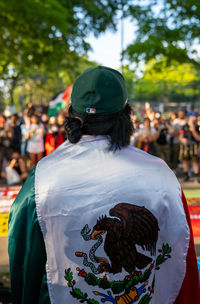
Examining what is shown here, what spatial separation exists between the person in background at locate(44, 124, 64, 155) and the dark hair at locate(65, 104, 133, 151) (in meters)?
7.24

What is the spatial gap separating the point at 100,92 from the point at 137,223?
546mm

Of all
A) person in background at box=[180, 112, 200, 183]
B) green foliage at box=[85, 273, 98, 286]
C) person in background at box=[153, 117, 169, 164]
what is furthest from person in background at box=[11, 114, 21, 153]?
green foliage at box=[85, 273, 98, 286]

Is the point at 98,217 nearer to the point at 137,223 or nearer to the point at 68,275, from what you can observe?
the point at 137,223

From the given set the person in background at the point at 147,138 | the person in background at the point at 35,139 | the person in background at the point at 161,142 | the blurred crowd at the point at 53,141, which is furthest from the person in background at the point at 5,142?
the person in background at the point at 161,142

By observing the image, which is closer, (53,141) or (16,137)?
(53,141)

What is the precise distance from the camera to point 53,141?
870cm

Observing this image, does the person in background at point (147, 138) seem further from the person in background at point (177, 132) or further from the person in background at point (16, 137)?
the person in background at point (16, 137)

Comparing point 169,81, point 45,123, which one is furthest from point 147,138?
point 169,81

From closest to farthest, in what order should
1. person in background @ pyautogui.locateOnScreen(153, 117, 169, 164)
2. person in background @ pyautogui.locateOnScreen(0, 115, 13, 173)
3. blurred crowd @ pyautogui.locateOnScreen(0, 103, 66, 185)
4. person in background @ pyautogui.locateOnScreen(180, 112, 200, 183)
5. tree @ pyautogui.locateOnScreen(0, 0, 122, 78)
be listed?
1. blurred crowd @ pyautogui.locateOnScreen(0, 103, 66, 185)
2. person in background @ pyautogui.locateOnScreen(180, 112, 200, 183)
3. person in background @ pyautogui.locateOnScreen(0, 115, 13, 173)
4. person in background @ pyautogui.locateOnScreen(153, 117, 169, 164)
5. tree @ pyautogui.locateOnScreen(0, 0, 122, 78)

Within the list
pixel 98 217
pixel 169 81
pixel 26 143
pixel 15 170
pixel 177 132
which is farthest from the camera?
pixel 169 81

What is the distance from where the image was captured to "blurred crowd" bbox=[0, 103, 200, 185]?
352 inches

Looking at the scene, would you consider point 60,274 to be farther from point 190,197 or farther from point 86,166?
point 190,197

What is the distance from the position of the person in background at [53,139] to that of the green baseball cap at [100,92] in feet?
23.9

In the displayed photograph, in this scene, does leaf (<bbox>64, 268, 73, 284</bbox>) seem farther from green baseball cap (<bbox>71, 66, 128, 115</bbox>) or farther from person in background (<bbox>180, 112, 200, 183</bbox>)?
person in background (<bbox>180, 112, 200, 183</bbox>)
